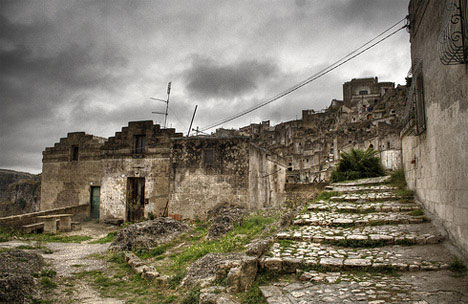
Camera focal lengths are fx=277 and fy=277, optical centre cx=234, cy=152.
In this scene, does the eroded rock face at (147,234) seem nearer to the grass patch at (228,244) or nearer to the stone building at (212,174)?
the grass patch at (228,244)

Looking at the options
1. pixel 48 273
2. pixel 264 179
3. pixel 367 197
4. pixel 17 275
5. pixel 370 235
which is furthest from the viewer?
pixel 264 179

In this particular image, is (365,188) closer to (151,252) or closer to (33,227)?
(151,252)

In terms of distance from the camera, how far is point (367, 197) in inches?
359

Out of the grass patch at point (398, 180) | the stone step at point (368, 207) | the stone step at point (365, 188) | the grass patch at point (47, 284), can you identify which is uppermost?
the grass patch at point (398, 180)

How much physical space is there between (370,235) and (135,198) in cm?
1439

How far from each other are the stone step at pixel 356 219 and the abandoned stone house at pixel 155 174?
6044mm

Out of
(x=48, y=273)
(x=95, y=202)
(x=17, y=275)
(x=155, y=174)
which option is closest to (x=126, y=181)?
(x=155, y=174)

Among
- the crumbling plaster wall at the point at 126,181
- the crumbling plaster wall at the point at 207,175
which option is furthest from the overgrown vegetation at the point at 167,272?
the crumbling plaster wall at the point at 126,181

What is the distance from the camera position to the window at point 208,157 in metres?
14.2

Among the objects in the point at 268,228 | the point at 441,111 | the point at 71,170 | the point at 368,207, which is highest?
the point at 441,111

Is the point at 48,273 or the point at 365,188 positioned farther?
the point at 365,188

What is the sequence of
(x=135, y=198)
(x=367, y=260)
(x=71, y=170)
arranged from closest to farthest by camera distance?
(x=367, y=260)
(x=135, y=198)
(x=71, y=170)

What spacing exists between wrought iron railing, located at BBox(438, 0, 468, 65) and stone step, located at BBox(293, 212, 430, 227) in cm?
382

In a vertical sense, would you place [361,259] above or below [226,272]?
above
